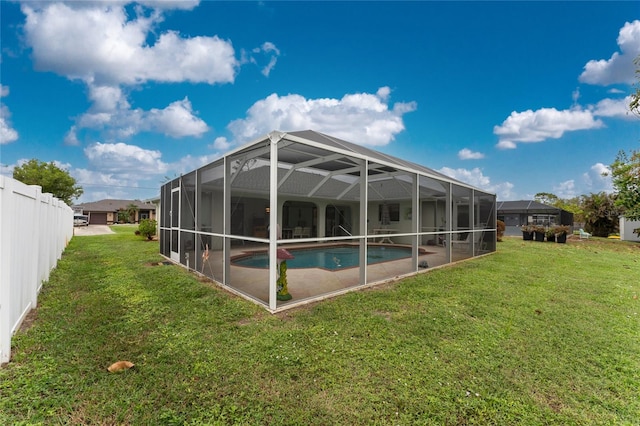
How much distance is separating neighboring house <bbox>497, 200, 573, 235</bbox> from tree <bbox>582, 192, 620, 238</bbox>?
153 cm

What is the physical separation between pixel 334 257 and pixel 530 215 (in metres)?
23.2

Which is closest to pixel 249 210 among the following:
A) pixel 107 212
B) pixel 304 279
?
pixel 304 279

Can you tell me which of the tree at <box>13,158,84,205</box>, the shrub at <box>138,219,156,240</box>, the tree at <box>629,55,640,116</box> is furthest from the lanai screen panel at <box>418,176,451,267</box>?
the tree at <box>13,158,84,205</box>

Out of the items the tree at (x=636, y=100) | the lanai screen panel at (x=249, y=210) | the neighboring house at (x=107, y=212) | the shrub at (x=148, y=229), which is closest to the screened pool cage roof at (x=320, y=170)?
the lanai screen panel at (x=249, y=210)

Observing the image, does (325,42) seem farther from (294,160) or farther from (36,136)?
(36,136)

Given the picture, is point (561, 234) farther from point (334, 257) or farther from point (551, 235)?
point (334, 257)

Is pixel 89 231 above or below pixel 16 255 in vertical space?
below

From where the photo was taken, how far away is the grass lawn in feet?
7.13

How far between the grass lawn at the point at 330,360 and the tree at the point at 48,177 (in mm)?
31880

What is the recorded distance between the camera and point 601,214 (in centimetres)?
2200

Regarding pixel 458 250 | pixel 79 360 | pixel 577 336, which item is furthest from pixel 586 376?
pixel 458 250

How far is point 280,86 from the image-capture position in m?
11.5

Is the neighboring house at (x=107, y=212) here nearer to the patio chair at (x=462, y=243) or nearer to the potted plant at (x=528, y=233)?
the patio chair at (x=462, y=243)

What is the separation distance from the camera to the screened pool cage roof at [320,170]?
5129mm
